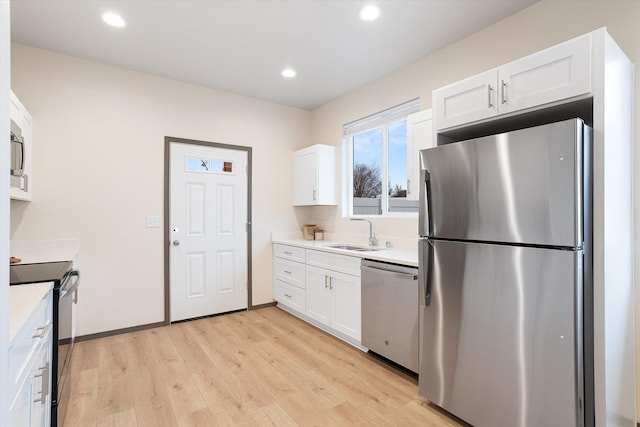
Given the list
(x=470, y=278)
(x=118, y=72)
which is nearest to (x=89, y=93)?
(x=118, y=72)

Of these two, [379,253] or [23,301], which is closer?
[23,301]

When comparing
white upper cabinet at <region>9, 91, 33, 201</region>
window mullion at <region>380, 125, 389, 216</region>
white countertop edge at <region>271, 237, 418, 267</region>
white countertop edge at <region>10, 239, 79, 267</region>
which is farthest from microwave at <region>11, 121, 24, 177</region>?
window mullion at <region>380, 125, 389, 216</region>

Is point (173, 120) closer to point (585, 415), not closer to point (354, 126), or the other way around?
point (354, 126)

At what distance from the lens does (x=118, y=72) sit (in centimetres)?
332

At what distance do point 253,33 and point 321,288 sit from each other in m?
2.44

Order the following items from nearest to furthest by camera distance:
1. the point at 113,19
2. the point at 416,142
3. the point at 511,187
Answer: the point at 511,187
the point at 113,19
the point at 416,142

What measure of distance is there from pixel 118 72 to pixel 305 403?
3.54 m

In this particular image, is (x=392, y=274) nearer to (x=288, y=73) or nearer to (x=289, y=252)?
(x=289, y=252)

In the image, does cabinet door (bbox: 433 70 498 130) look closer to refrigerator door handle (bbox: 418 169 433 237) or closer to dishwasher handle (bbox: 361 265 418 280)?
refrigerator door handle (bbox: 418 169 433 237)

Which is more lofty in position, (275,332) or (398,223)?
(398,223)

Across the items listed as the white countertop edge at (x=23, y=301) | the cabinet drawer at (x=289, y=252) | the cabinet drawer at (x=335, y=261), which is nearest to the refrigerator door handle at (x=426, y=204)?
the cabinet drawer at (x=335, y=261)

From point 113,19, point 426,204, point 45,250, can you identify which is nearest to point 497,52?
point 426,204

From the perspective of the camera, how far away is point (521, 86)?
5.81 ft

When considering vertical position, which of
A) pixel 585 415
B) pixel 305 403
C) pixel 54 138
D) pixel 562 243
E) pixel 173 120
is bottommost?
pixel 305 403
